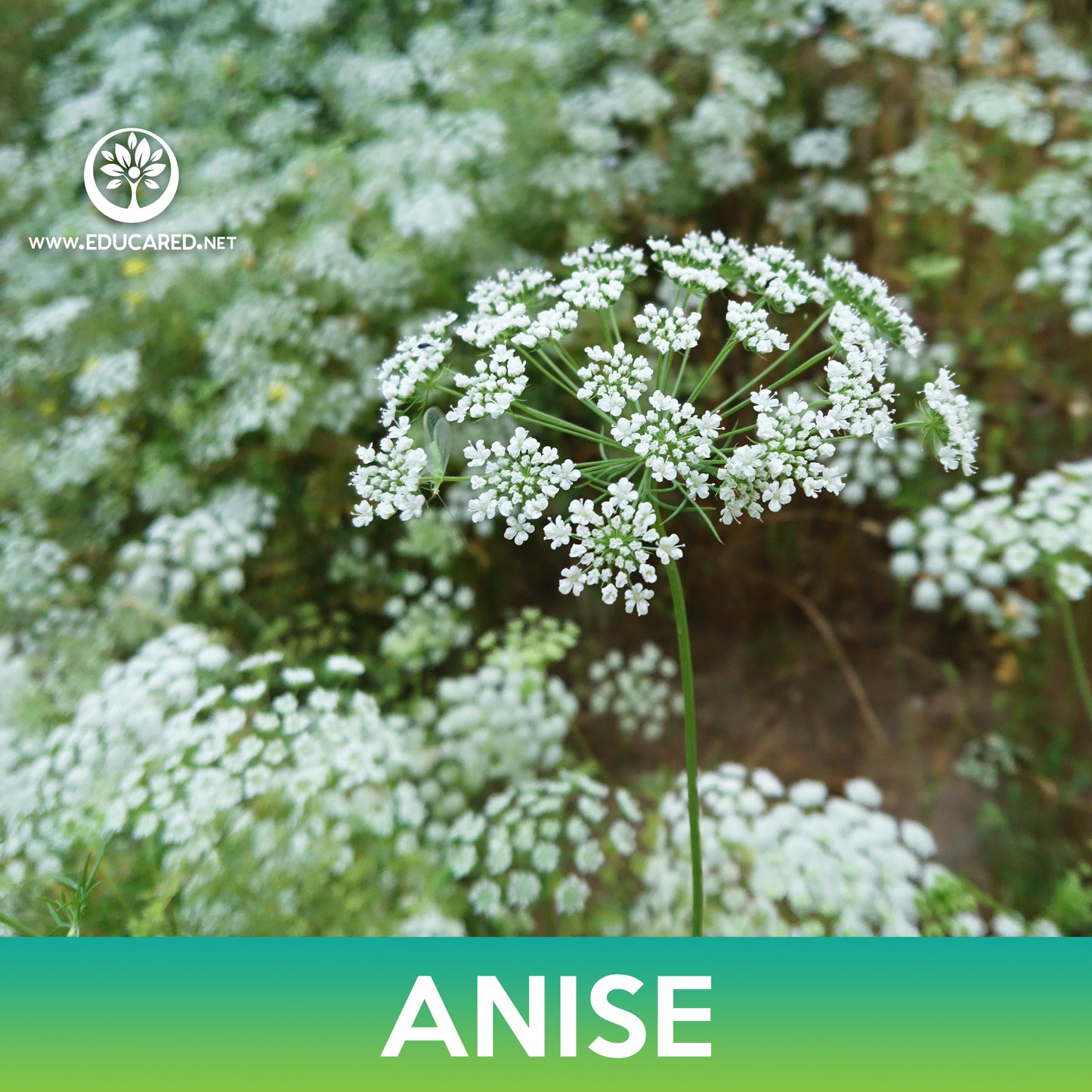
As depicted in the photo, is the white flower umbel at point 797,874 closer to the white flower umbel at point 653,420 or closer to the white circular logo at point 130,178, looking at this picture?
the white flower umbel at point 653,420

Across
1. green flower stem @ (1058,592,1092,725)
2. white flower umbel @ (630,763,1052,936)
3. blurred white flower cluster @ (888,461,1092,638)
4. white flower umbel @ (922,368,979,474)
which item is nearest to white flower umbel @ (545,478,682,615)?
white flower umbel @ (922,368,979,474)

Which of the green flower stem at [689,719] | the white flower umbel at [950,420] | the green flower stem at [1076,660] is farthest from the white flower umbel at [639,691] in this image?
the white flower umbel at [950,420]

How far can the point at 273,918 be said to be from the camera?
5.11 ft

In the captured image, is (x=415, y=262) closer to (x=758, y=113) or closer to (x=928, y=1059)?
(x=758, y=113)

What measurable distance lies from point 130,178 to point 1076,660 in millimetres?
2787

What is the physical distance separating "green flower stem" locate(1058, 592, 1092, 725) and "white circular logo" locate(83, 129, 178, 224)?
102 inches

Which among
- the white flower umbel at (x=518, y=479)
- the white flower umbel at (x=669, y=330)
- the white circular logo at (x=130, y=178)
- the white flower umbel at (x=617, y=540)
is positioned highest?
the white circular logo at (x=130, y=178)

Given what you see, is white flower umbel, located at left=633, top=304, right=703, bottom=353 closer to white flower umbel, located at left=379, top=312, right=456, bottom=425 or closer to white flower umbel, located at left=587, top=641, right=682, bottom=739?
white flower umbel, located at left=379, top=312, right=456, bottom=425

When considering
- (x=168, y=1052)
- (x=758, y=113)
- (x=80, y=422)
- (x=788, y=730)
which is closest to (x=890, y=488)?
(x=788, y=730)

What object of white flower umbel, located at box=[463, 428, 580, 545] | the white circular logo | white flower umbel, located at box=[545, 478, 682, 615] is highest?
the white circular logo

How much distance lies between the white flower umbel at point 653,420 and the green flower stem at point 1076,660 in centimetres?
127

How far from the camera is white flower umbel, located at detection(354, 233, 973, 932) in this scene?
979mm

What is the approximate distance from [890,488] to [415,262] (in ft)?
4.87

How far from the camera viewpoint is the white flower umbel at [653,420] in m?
0.98
